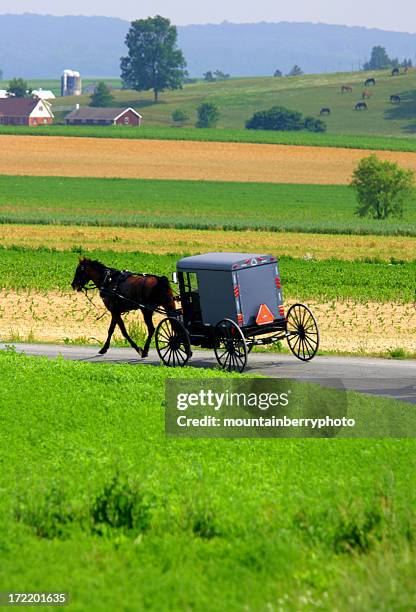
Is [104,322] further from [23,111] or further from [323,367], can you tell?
[23,111]

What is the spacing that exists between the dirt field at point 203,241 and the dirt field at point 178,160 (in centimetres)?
4990

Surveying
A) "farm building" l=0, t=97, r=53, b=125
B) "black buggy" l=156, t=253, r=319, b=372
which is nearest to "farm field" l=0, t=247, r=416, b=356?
"black buggy" l=156, t=253, r=319, b=372

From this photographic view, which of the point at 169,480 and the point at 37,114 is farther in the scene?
the point at 37,114

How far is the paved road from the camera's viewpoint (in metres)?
23.7

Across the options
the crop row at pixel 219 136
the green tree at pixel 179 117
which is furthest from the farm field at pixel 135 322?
the green tree at pixel 179 117

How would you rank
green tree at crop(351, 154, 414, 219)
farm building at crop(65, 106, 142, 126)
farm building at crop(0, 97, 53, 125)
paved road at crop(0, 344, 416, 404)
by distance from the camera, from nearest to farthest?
paved road at crop(0, 344, 416, 404)
green tree at crop(351, 154, 414, 219)
farm building at crop(65, 106, 142, 126)
farm building at crop(0, 97, 53, 125)

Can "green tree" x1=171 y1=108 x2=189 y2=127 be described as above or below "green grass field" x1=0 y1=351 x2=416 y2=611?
below

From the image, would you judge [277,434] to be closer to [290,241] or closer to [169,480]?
[169,480]

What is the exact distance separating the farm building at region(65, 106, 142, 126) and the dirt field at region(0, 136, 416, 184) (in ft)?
153

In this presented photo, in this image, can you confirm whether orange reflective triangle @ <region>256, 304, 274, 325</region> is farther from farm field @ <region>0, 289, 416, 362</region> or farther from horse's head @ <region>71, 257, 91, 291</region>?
horse's head @ <region>71, 257, 91, 291</region>

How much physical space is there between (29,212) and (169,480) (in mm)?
64579

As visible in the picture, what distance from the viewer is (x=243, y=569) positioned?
468 inches

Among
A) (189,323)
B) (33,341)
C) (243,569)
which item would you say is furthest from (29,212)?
(243,569)

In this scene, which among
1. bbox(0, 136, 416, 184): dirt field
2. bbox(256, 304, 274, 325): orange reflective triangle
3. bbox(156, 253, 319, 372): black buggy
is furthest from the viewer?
bbox(0, 136, 416, 184): dirt field
